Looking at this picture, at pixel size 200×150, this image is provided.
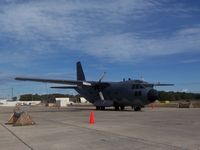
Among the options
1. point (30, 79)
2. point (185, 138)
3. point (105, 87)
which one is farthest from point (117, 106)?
point (185, 138)

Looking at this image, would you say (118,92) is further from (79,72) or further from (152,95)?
→ (79,72)

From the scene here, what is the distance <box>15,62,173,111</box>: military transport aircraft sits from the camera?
39156 mm

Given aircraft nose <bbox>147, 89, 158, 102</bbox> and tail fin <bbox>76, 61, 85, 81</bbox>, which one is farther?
tail fin <bbox>76, 61, 85, 81</bbox>

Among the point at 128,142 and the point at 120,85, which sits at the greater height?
the point at 120,85

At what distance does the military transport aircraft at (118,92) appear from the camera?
3916 cm

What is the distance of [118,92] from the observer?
4294 cm

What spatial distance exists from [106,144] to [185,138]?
285cm

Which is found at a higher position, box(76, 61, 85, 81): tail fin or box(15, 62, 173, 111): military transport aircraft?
box(76, 61, 85, 81): tail fin

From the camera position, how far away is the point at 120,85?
141 feet

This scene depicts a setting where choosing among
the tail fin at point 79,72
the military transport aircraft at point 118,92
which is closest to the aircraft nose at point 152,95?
the military transport aircraft at point 118,92

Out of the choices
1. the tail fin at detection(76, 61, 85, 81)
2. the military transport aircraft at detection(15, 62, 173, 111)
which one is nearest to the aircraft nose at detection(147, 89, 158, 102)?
the military transport aircraft at detection(15, 62, 173, 111)

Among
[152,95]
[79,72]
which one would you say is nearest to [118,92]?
[152,95]

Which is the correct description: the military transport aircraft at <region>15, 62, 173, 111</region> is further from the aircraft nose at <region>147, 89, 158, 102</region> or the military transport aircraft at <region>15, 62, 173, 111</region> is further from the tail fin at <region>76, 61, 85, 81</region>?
the tail fin at <region>76, 61, 85, 81</region>

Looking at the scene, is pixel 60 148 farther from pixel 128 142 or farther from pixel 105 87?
pixel 105 87
